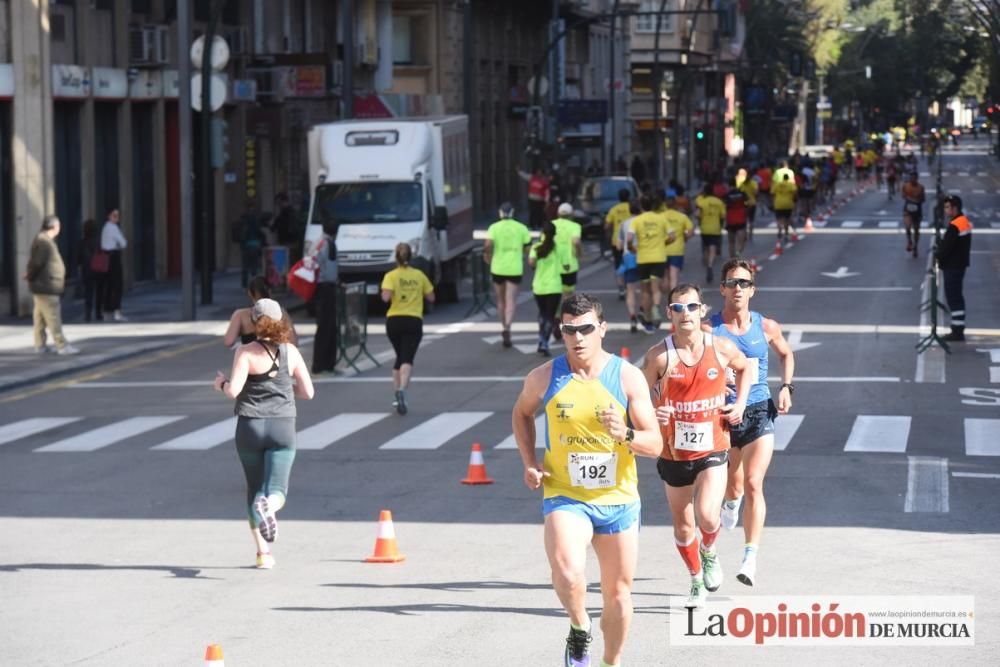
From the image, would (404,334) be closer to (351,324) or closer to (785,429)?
(785,429)

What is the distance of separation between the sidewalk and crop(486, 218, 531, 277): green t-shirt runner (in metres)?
4.97

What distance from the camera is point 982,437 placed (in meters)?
17.6

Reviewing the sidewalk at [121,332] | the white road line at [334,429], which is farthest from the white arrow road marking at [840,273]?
the white road line at [334,429]

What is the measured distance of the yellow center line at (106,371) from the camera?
22.6 metres

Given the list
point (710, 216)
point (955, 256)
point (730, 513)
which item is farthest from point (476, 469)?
point (710, 216)

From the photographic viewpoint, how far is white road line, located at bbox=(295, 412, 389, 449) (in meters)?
18.1

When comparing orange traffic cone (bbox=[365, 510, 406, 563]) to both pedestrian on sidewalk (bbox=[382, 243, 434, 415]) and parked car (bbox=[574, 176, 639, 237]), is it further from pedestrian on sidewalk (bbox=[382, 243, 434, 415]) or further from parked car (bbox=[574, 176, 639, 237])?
parked car (bbox=[574, 176, 639, 237])

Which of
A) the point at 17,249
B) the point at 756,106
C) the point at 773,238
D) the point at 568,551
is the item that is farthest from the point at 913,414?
the point at 756,106

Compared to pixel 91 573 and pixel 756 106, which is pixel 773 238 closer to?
pixel 91 573

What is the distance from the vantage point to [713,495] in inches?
419

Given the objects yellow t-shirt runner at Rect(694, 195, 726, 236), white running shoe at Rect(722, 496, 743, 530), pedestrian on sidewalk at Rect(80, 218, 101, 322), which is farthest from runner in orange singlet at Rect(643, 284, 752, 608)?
yellow t-shirt runner at Rect(694, 195, 726, 236)

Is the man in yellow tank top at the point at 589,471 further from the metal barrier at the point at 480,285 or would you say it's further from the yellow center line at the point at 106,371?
the metal barrier at the point at 480,285

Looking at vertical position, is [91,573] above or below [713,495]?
below

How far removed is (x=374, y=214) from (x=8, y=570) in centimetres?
2026
